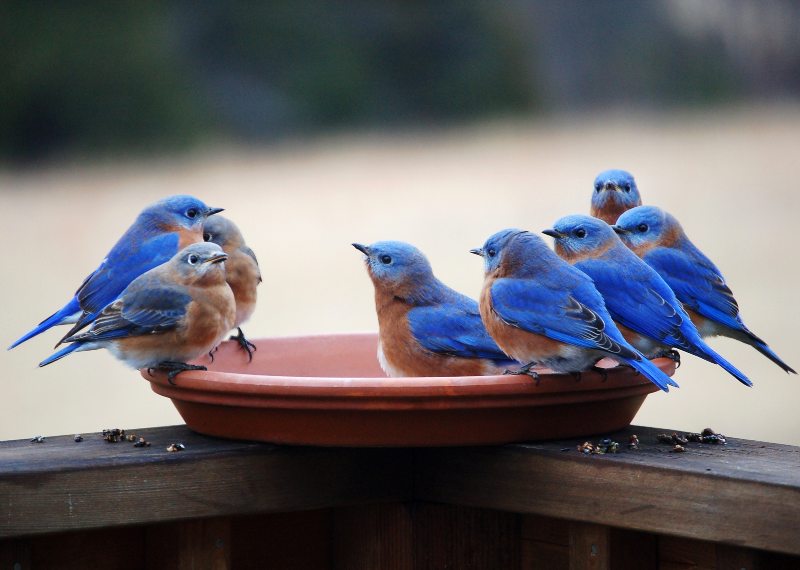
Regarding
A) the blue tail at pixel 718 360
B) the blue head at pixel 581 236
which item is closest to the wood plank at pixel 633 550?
the blue tail at pixel 718 360

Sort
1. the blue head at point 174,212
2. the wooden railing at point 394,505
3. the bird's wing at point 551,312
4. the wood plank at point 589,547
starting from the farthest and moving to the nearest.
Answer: the blue head at point 174,212, the bird's wing at point 551,312, the wood plank at point 589,547, the wooden railing at point 394,505

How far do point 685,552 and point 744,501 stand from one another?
0.89ft

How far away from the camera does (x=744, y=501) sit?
2266 mm

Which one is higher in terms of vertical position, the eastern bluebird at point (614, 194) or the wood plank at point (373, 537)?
the eastern bluebird at point (614, 194)

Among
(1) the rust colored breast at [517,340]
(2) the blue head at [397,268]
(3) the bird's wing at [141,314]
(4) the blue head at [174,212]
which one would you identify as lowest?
(1) the rust colored breast at [517,340]

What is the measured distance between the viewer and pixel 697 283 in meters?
3.57

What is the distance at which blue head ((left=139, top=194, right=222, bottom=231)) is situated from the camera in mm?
3879

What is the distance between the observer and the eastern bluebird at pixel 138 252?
3.66 meters

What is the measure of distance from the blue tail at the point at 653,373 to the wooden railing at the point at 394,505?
144mm

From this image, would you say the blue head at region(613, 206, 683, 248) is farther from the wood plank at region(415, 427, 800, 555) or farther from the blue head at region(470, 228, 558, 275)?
the wood plank at region(415, 427, 800, 555)

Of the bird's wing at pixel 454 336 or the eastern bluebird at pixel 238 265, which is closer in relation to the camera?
the bird's wing at pixel 454 336

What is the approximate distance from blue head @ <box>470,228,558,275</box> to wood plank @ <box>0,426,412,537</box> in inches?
27.9

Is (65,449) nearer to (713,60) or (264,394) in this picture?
(264,394)

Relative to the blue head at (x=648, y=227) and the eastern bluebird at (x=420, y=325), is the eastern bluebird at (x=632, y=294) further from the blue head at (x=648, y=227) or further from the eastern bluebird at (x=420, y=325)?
the eastern bluebird at (x=420, y=325)
